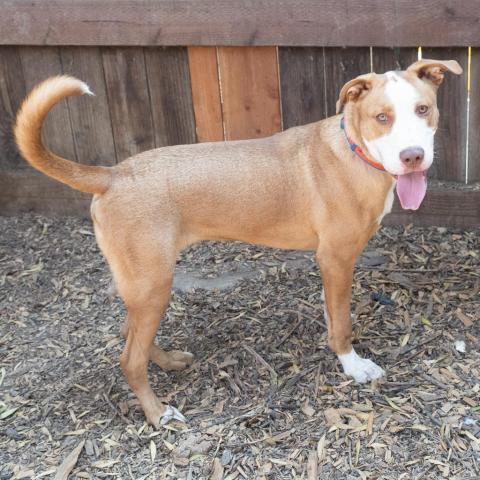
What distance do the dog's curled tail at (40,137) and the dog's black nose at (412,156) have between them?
54.9 inches

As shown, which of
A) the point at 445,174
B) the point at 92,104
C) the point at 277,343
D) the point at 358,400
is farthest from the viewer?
the point at 92,104

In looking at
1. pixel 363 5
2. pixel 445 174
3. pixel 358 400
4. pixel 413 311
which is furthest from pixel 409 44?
pixel 358 400

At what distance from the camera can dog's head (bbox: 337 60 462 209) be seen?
318 centimetres

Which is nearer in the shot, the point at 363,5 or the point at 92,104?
the point at 363,5

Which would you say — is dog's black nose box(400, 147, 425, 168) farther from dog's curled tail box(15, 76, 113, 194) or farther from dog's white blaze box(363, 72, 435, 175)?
dog's curled tail box(15, 76, 113, 194)

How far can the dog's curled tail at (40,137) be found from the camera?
314 centimetres

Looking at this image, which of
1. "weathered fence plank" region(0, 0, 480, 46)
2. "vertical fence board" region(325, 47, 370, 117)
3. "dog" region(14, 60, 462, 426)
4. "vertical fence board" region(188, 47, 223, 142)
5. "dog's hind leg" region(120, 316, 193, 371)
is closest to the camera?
"dog" region(14, 60, 462, 426)

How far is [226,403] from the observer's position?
384 cm

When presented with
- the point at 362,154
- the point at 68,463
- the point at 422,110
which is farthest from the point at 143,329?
the point at 422,110

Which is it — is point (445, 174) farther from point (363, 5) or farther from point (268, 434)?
point (268, 434)

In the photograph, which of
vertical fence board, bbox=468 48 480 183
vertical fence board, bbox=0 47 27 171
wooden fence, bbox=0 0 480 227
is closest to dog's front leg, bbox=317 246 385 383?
wooden fence, bbox=0 0 480 227

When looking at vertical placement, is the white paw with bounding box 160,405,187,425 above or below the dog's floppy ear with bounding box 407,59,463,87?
below

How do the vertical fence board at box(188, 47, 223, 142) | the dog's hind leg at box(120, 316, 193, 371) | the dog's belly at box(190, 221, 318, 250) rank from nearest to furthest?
the dog's belly at box(190, 221, 318, 250) < the dog's hind leg at box(120, 316, 193, 371) < the vertical fence board at box(188, 47, 223, 142)

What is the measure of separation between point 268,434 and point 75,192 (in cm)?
291
